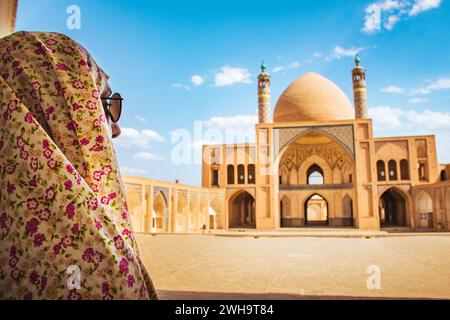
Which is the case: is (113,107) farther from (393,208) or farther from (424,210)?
(393,208)

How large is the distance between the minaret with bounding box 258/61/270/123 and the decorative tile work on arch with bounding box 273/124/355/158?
2140mm

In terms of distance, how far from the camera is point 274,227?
2036cm

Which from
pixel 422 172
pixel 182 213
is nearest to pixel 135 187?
pixel 182 213

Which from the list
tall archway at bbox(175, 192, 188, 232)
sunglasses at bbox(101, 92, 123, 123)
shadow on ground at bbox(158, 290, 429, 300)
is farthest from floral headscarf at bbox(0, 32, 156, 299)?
tall archway at bbox(175, 192, 188, 232)

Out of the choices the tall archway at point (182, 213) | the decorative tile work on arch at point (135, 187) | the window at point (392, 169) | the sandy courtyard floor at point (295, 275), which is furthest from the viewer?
the window at point (392, 169)

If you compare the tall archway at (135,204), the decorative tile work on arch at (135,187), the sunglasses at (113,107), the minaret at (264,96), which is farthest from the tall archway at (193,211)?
the sunglasses at (113,107)

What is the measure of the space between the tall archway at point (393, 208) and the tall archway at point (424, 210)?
75.2 inches

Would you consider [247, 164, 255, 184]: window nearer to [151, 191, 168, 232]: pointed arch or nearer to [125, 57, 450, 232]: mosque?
[125, 57, 450, 232]: mosque

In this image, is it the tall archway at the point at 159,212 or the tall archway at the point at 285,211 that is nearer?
the tall archway at the point at 159,212

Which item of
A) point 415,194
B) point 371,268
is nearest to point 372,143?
point 415,194

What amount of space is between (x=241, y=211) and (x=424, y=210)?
1144 cm

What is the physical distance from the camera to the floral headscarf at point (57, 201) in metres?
1.20

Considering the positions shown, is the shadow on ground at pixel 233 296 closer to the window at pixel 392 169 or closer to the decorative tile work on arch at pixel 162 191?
the decorative tile work on arch at pixel 162 191

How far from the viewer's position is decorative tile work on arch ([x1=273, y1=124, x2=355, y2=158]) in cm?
2060
